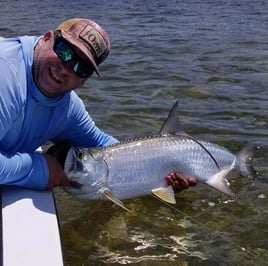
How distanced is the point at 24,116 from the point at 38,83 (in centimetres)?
19

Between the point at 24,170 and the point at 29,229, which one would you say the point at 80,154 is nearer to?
the point at 24,170

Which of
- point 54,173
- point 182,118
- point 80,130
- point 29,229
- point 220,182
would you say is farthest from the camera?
point 182,118

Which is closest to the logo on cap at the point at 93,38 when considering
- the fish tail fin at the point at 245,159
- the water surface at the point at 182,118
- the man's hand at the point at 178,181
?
the man's hand at the point at 178,181

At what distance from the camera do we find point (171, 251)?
366 centimetres

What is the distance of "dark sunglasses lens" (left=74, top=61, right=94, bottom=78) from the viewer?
9.83 ft

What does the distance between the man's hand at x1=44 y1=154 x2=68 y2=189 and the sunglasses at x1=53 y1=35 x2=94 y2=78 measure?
509 millimetres

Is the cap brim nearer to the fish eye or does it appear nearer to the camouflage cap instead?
the camouflage cap

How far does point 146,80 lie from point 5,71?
17.2 feet

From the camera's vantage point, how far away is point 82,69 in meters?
3.02

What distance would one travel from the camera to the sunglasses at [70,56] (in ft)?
9.63

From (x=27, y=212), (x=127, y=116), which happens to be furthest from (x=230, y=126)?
(x=27, y=212)

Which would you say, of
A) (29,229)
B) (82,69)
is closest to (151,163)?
(82,69)

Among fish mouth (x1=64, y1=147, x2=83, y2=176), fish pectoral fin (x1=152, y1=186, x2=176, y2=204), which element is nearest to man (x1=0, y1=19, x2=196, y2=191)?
fish mouth (x1=64, y1=147, x2=83, y2=176)

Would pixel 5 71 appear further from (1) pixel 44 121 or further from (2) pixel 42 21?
(2) pixel 42 21
